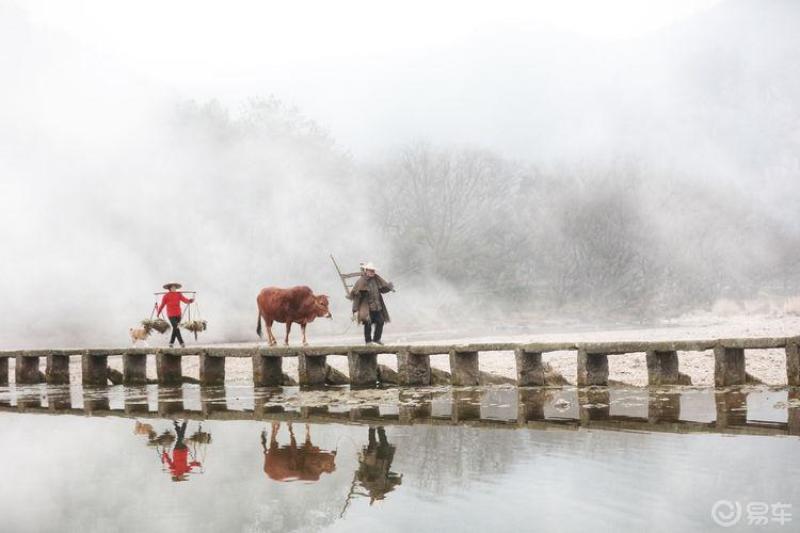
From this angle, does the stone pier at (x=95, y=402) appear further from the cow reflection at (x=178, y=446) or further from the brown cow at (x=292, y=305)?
the brown cow at (x=292, y=305)

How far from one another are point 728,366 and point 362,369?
6.37 m

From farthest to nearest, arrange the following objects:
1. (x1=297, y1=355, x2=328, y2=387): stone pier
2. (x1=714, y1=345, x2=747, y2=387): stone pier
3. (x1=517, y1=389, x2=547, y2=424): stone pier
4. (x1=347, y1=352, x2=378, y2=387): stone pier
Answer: (x1=297, y1=355, x2=328, y2=387): stone pier < (x1=347, y1=352, x2=378, y2=387): stone pier < (x1=714, y1=345, x2=747, y2=387): stone pier < (x1=517, y1=389, x2=547, y2=424): stone pier

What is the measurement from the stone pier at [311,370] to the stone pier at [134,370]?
4.46 metres

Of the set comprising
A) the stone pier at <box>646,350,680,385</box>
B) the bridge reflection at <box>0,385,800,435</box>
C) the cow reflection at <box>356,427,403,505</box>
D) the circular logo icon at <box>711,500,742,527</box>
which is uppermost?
the stone pier at <box>646,350,680,385</box>

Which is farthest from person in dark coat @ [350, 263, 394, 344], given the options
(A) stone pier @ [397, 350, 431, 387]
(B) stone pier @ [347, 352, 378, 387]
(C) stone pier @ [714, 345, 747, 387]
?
(C) stone pier @ [714, 345, 747, 387]

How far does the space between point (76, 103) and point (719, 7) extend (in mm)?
80246

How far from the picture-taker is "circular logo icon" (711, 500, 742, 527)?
7.17 metres

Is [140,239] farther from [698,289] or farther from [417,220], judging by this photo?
[698,289]

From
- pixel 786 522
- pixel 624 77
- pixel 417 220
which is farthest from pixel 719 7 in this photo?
pixel 786 522

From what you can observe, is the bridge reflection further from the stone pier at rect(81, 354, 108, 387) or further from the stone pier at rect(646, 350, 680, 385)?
the stone pier at rect(81, 354, 108, 387)

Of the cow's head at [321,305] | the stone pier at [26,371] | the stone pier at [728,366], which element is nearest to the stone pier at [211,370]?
the cow's head at [321,305]

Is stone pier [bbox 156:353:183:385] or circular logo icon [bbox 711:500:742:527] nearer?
circular logo icon [bbox 711:500:742:527]

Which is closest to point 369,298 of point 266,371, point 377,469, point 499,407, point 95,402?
point 266,371

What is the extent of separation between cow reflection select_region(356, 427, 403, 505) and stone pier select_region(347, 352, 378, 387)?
6515mm
